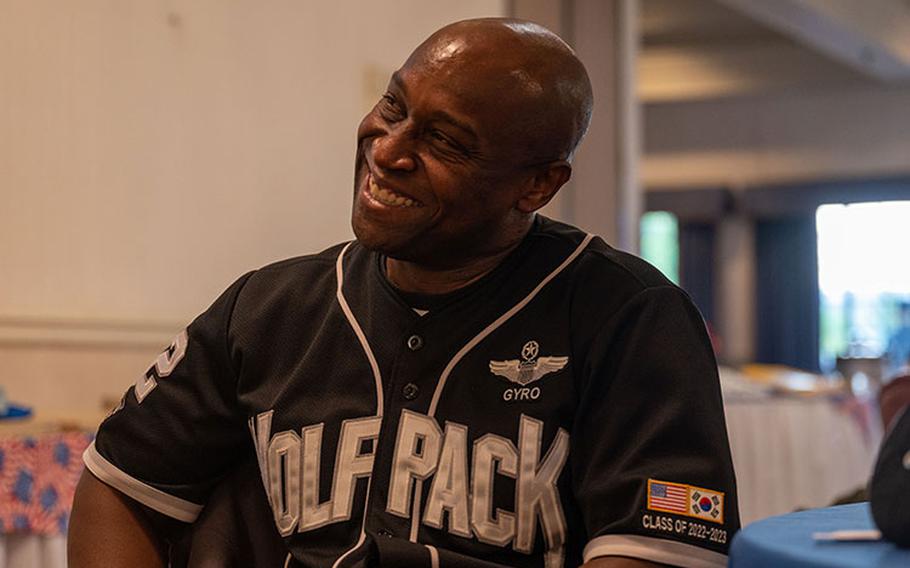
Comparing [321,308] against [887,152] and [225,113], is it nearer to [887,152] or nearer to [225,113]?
[225,113]

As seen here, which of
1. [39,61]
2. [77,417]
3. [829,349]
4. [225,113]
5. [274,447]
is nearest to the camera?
[274,447]

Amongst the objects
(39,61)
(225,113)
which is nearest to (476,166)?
(39,61)

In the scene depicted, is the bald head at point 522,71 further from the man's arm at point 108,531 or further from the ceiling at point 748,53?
the ceiling at point 748,53

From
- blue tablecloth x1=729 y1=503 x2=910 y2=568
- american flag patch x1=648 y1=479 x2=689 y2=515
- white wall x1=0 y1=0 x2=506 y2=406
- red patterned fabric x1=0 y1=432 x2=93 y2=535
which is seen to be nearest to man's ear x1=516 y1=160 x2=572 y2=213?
Result: american flag patch x1=648 y1=479 x2=689 y2=515

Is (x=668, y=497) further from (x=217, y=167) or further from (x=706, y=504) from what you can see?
(x=217, y=167)

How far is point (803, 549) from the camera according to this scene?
2.87 feet

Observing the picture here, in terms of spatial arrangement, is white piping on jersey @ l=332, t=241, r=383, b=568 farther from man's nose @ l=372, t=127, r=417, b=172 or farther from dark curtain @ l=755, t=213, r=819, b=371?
dark curtain @ l=755, t=213, r=819, b=371

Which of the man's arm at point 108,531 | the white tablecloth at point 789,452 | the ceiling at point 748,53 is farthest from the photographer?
the ceiling at point 748,53

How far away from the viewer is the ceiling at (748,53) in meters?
8.37

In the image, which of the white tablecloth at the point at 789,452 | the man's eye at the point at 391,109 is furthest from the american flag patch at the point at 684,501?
the white tablecloth at the point at 789,452

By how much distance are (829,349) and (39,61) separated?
826 cm

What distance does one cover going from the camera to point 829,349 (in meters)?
10.7

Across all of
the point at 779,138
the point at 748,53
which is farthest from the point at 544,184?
the point at 779,138

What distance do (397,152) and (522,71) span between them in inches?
5.4
